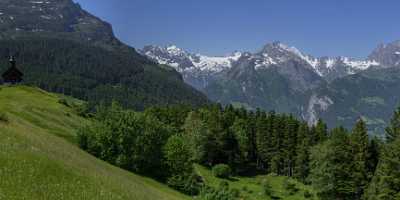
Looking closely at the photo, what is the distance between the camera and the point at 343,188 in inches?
3750

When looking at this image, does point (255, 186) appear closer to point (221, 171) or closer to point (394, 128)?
point (221, 171)

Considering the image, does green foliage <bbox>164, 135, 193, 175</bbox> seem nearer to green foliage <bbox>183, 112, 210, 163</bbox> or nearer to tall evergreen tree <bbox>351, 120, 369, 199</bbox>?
tall evergreen tree <bbox>351, 120, 369, 199</bbox>

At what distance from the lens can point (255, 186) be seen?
107688 millimetres

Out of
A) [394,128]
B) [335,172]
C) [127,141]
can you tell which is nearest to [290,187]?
[335,172]

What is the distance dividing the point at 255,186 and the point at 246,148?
2623cm

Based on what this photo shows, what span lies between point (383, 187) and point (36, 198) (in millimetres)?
68565

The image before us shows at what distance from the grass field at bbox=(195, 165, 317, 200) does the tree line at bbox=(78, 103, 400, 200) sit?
14.3 ft

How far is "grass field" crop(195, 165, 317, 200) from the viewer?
3885 inches

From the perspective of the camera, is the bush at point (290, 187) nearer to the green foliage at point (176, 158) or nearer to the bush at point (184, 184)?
the green foliage at point (176, 158)

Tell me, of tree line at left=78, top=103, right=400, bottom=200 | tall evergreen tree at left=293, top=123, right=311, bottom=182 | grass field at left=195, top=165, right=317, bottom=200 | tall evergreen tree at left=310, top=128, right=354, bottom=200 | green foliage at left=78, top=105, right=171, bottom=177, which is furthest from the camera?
tall evergreen tree at left=293, top=123, right=311, bottom=182

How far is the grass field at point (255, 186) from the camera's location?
98.7m

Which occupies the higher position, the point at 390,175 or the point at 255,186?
the point at 390,175

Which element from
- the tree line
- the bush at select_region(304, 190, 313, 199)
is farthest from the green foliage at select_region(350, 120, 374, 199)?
the bush at select_region(304, 190, 313, 199)

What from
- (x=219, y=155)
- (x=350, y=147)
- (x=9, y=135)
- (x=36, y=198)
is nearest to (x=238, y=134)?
(x=219, y=155)
